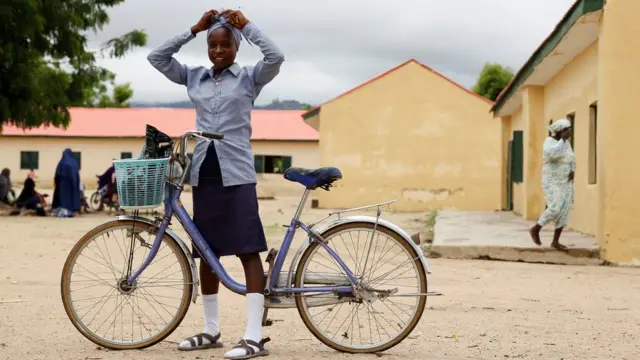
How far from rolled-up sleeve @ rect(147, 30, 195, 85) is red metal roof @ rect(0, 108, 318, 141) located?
1556 inches

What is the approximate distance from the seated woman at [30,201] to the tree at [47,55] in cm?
181

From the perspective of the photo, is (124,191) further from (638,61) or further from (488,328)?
(638,61)

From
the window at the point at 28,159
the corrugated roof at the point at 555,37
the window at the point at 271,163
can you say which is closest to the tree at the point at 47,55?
the corrugated roof at the point at 555,37

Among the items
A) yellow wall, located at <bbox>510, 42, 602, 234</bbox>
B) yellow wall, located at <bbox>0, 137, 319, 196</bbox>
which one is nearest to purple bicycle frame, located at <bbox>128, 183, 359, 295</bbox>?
yellow wall, located at <bbox>510, 42, 602, 234</bbox>

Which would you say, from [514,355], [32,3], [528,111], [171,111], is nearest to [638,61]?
[514,355]

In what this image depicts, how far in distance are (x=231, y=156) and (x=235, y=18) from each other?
72 centimetres

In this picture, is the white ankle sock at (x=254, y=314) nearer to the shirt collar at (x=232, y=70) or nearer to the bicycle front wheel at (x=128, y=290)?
the bicycle front wheel at (x=128, y=290)

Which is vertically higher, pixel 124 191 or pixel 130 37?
pixel 130 37

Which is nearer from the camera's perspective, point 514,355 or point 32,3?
point 514,355

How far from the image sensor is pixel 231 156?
4.78m

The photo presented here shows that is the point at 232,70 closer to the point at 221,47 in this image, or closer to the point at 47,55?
the point at 221,47

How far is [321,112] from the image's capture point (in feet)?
96.1

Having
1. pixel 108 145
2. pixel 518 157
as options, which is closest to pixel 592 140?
pixel 518 157

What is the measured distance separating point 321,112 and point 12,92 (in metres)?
10.4
